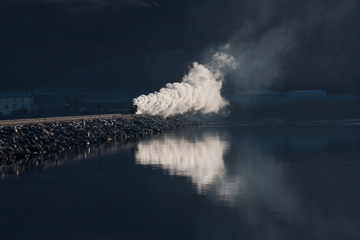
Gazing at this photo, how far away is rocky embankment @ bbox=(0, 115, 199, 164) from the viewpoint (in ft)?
184

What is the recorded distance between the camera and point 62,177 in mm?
40344

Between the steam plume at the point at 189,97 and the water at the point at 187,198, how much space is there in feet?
249

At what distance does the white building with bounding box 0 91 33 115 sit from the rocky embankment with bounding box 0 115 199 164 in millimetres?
75114

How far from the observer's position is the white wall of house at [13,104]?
6585 inches

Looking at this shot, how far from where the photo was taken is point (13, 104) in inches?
6654

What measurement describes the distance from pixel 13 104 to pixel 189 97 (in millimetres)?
55982

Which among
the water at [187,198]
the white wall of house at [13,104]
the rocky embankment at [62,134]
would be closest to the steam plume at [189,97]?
the rocky embankment at [62,134]

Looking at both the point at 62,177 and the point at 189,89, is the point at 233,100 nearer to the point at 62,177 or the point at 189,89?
the point at 189,89

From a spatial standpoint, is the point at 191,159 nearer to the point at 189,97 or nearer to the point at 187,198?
the point at 187,198

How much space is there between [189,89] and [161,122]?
30826 mm

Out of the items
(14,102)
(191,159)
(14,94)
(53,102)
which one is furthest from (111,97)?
(191,159)

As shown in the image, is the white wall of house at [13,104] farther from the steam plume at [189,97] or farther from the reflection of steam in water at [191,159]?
the reflection of steam in water at [191,159]

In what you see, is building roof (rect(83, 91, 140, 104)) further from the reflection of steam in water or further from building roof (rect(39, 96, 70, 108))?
the reflection of steam in water

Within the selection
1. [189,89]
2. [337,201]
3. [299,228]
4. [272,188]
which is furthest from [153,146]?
[189,89]
